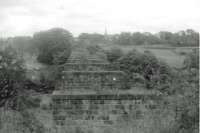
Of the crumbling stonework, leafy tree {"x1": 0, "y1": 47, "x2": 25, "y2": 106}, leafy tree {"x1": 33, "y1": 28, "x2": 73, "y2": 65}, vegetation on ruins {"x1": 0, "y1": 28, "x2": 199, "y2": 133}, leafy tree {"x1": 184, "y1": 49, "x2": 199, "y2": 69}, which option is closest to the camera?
vegetation on ruins {"x1": 0, "y1": 28, "x2": 199, "y2": 133}

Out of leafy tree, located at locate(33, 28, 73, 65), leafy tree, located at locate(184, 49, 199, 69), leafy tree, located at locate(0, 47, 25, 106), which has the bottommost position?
leafy tree, located at locate(0, 47, 25, 106)

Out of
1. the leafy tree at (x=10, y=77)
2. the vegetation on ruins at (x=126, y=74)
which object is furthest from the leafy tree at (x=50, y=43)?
the leafy tree at (x=10, y=77)

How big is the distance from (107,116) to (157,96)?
1151 millimetres

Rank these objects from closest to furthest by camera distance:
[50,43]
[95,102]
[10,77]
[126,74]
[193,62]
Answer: [95,102], [126,74], [193,62], [10,77], [50,43]

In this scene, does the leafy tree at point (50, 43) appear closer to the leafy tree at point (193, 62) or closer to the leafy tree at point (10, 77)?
the leafy tree at point (10, 77)

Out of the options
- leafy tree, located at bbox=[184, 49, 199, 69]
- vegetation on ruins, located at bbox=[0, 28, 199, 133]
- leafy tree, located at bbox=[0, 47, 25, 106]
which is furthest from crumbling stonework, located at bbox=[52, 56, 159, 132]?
leafy tree, located at bbox=[0, 47, 25, 106]

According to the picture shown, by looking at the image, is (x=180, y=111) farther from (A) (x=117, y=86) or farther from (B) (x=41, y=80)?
(B) (x=41, y=80)

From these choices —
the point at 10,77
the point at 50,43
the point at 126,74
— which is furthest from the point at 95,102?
the point at 50,43

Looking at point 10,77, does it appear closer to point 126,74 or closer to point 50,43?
point 126,74

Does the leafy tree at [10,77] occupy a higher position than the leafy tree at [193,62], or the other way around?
the leafy tree at [193,62]

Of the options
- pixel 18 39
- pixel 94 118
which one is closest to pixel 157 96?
pixel 94 118

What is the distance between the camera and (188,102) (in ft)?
12.5

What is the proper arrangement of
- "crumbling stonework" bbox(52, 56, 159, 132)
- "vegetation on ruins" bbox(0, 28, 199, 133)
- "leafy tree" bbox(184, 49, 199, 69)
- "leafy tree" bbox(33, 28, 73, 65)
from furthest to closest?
"leafy tree" bbox(33, 28, 73, 65), "leafy tree" bbox(184, 49, 199, 69), "crumbling stonework" bbox(52, 56, 159, 132), "vegetation on ruins" bbox(0, 28, 199, 133)

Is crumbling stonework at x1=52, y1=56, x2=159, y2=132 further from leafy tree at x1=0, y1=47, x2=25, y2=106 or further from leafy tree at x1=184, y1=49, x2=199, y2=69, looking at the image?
leafy tree at x1=0, y1=47, x2=25, y2=106
